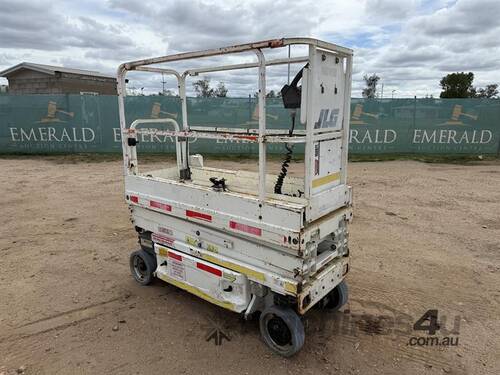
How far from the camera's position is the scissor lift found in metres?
2.73

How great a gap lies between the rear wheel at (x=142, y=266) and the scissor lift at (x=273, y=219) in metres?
→ 0.21

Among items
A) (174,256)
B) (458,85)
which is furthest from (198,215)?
(458,85)

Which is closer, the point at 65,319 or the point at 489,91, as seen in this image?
the point at 65,319

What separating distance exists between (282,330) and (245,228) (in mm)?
905

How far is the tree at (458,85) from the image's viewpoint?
3025cm

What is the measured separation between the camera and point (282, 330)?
9.99 feet

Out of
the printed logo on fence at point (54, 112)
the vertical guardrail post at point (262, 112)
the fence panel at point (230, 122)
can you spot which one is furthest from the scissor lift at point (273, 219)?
the printed logo on fence at point (54, 112)

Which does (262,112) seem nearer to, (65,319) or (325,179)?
(325,179)

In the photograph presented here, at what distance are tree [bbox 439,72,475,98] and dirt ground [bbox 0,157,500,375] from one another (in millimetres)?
27747

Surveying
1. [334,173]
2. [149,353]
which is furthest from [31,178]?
[334,173]

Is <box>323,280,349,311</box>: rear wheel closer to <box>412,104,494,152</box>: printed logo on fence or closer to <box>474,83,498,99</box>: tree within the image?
<box>412,104,494,152</box>: printed logo on fence

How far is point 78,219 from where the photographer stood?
20.7 ft

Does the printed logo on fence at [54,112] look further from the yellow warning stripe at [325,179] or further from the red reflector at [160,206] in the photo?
the yellow warning stripe at [325,179]

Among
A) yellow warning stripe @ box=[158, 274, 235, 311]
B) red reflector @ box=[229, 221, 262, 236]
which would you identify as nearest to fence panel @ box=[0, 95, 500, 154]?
yellow warning stripe @ box=[158, 274, 235, 311]
